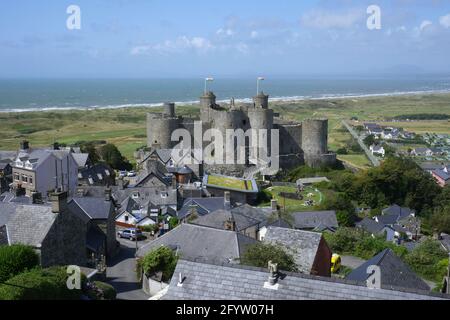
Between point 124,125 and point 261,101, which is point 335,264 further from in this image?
point 124,125

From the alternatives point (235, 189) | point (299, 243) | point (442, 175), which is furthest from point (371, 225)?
point (442, 175)

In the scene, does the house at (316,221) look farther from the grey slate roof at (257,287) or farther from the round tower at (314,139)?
the grey slate roof at (257,287)

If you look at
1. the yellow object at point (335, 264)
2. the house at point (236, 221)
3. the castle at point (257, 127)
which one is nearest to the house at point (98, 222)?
the house at point (236, 221)

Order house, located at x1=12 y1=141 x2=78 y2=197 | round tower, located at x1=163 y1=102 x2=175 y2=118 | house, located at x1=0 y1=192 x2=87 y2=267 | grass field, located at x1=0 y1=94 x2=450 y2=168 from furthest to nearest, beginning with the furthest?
grass field, located at x1=0 y1=94 x2=450 y2=168
round tower, located at x1=163 y1=102 x2=175 y2=118
house, located at x1=12 y1=141 x2=78 y2=197
house, located at x1=0 y1=192 x2=87 y2=267

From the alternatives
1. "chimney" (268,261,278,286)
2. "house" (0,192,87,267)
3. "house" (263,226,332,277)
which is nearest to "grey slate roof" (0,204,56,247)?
"house" (0,192,87,267)

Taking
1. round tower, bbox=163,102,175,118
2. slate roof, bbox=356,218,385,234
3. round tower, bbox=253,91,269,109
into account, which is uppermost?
round tower, bbox=253,91,269,109

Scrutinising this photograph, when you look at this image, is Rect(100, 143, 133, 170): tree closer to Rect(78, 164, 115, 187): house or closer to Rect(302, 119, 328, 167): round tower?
Rect(78, 164, 115, 187): house

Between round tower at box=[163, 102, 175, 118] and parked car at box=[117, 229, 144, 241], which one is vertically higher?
round tower at box=[163, 102, 175, 118]
